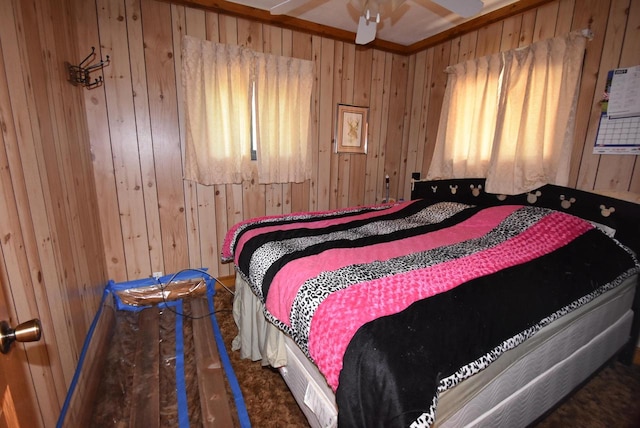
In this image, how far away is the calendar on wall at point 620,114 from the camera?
183 centimetres

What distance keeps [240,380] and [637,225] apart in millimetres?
2516

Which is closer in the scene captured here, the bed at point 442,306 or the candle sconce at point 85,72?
the bed at point 442,306

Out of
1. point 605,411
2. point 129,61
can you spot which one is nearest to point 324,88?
point 129,61

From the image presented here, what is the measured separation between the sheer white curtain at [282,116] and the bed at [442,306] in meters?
0.83

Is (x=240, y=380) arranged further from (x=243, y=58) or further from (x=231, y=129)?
(x=243, y=58)

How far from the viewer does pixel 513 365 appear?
3.99 ft

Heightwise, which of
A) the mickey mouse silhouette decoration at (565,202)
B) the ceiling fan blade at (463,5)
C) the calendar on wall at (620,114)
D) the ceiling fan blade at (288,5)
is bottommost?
the mickey mouse silhouette decoration at (565,202)

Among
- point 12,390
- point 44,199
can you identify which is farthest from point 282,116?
point 12,390

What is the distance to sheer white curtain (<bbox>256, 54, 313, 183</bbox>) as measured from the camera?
2.73 m

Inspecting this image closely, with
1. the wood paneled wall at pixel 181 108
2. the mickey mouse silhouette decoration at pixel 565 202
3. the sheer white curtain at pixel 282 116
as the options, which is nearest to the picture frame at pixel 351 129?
the wood paneled wall at pixel 181 108

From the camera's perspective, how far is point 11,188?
1054 mm

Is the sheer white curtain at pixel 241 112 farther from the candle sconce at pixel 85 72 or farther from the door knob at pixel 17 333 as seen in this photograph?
the door knob at pixel 17 333

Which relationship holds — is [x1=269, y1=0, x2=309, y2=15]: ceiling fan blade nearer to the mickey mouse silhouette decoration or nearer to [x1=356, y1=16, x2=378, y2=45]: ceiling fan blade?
[x1=356, y1=16, x2=378, y2=45]: ceiling fan blade

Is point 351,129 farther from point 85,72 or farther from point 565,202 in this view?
point 85,72
